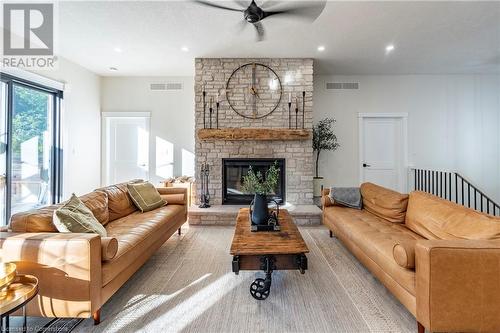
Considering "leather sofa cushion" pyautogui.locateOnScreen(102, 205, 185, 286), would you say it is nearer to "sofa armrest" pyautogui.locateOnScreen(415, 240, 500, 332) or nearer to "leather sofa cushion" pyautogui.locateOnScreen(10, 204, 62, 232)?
"leather sofa cushion" pyautogui.locateOnScreen(10, 204, 62, 232)

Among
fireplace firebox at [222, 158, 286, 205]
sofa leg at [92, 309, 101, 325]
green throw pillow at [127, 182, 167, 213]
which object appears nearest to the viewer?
sofa leg at [92, 309, 101, 325]

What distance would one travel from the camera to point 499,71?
5.51m

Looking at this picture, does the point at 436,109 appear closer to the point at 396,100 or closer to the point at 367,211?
the point at 396,100

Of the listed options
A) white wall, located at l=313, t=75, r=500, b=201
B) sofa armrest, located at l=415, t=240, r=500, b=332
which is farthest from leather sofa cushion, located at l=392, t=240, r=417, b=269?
white wall, located at l=313, t=75, r=500, b=201

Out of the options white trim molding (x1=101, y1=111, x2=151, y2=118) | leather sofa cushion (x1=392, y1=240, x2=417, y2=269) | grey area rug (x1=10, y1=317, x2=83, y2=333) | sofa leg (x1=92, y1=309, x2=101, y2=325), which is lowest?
grey area rug (x1=10, y1=317, x2=83, y2=333)

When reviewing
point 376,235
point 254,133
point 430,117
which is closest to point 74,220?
point 376,235

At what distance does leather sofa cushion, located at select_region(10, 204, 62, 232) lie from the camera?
1.89 metres

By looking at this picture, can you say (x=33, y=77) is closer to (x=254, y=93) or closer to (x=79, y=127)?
(x=79, y=127)

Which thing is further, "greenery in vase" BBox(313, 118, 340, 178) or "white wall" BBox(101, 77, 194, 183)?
"white wall" BBox(101, 77, 194, 183)

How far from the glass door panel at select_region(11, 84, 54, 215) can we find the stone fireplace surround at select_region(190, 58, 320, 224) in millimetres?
2641

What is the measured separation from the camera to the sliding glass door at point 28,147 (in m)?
3.82

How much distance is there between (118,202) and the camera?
3184mm

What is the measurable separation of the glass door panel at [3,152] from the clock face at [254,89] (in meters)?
3.36

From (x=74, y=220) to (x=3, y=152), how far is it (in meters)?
2.90
